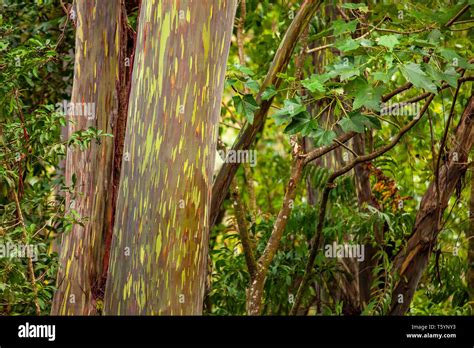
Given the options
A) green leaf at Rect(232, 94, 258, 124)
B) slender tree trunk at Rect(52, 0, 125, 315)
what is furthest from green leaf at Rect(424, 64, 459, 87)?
slender tree trunk at Rect(52, 0, 125, 315)

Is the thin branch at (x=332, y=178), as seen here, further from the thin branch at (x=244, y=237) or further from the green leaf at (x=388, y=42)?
the green leaf at (x=388, y=42)

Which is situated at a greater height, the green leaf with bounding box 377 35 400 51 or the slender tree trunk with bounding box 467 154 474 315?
the green leaf with bounding box 377 35 400 51

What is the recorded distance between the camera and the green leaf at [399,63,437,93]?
3.88m

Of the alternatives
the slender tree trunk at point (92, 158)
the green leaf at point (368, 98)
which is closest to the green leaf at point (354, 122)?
the green leaf at point (368, 98)

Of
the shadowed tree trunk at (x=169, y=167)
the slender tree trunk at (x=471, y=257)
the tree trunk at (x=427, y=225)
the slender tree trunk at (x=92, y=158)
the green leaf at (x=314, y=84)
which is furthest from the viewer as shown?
the slender tree trunk at (x=471, y=257)

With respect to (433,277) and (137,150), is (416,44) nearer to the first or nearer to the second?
(137,150)

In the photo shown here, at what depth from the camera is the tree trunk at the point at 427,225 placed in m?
5.95

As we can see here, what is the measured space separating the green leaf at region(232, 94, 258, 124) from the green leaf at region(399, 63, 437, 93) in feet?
3.17

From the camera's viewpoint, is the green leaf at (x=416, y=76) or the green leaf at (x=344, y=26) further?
the green leaf at (x=344, y=26)

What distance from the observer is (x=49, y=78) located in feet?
22.5

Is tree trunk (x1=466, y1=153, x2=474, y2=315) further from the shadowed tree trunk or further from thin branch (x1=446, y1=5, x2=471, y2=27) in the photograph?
the shadowed tree trunk

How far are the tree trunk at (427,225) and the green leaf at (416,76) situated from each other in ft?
7.00

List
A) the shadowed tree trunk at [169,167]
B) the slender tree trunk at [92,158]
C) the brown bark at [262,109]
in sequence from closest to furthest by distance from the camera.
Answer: the shadowed tree trunk at [169,167]
the slender tree trunk at [92,158]
the brown bark at [262,109]
